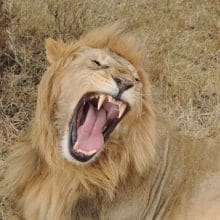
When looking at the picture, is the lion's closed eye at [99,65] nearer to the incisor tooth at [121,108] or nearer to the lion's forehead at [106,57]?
the lion's forehead at [106,57]

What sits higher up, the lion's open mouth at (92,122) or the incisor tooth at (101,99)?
the incisor tooth at (101,99)

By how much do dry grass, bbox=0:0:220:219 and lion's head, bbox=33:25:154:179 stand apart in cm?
89

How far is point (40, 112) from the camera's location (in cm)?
300

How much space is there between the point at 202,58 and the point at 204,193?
1.75 m

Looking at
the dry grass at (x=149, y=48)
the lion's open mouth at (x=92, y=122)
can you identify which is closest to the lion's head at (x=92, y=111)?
the lion's open mouth at (x=92, y=122)

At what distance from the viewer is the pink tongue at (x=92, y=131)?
2.95 metres

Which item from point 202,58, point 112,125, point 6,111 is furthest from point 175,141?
point 202,58

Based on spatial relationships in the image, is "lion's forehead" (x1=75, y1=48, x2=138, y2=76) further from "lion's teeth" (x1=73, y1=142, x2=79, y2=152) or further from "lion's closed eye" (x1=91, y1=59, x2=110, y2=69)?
"lion's teeth" (x1=73, y1=142, x2=79, y2=152)

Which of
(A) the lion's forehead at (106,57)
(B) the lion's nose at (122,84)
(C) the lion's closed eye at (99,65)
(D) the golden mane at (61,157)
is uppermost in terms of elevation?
(A) the lion's forehead at (106,57)

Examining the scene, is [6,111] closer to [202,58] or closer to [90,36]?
[90,36]

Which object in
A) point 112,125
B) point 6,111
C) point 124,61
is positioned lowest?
point 6,111

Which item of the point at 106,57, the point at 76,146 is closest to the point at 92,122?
the point at 76,146

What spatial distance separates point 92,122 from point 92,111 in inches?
1.9

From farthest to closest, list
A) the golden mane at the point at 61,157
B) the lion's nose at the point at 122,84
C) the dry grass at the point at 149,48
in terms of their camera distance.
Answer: the dry grass at the point at 149,48
the golden mane at the point at 61,157
the lion's nose at the point at 122,84
